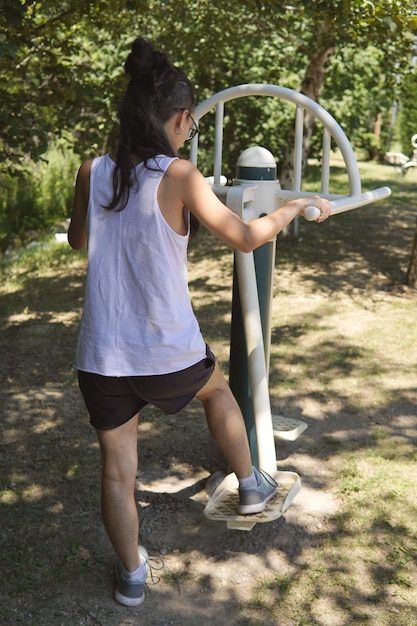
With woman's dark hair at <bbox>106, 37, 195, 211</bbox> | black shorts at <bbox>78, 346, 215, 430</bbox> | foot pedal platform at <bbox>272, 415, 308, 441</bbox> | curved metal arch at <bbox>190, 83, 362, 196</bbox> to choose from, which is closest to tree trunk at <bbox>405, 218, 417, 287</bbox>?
foot pedal platform at <bbox>272, 415, 308, 441</bbox>

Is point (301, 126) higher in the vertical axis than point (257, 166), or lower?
higher

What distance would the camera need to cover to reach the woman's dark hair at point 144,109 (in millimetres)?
2104

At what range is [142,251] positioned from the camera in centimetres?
214

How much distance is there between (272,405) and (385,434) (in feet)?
2.01

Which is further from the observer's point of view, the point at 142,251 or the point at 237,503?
the point at 237,503

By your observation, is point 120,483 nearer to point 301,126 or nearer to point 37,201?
point 301,126

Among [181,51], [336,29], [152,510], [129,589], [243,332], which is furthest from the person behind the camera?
[181,51]

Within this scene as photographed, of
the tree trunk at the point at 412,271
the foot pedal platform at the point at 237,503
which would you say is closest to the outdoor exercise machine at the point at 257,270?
the foot pedal platform at the point at 237,503

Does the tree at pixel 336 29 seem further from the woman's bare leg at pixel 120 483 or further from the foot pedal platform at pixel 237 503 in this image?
the woman's bare leg at pixel 120 483

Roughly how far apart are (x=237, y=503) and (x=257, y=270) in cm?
87

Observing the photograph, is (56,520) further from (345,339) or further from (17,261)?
(17,261)

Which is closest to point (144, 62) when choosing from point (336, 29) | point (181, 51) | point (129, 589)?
point (129, 589)

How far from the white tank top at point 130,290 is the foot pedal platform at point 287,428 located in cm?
123

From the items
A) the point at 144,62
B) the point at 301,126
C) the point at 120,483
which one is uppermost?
the point at 144,62
